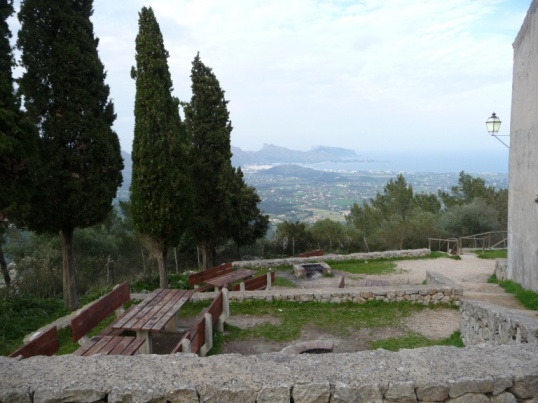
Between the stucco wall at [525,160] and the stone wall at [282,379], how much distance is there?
7.09 meters

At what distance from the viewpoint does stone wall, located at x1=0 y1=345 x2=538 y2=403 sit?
3174 millimetres

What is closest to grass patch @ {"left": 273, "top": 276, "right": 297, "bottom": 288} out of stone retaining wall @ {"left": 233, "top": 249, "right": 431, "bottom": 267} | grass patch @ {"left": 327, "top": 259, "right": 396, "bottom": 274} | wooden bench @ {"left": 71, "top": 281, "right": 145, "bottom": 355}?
stone retaining wall @ {"left": 233, "top": 249, "right": 431, "bottom": 267}

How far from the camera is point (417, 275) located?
1471 cm

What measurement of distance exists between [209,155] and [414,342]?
11.6 metres

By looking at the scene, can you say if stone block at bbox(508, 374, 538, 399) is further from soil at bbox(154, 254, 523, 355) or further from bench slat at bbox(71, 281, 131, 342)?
bench slat at bbox(71, 281, 131, 342)

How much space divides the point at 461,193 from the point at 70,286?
122ft

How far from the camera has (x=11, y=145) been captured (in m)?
8.19

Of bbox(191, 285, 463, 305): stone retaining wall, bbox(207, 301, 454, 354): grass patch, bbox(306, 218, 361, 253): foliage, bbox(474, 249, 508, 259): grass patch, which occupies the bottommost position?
bbox(306, 218, 361, 253): foliage

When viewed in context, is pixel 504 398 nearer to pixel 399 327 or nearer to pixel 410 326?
pixel 399 327

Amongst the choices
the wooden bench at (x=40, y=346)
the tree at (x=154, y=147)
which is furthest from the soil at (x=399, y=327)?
the tree at (x=154, y=147)

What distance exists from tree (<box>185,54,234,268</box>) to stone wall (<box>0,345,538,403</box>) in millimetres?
12992

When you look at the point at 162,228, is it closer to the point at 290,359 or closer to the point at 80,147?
the point at 80,147

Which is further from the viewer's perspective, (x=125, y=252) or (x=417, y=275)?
(x=125, y=252)

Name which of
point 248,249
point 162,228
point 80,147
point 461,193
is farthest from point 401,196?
point 80,147
